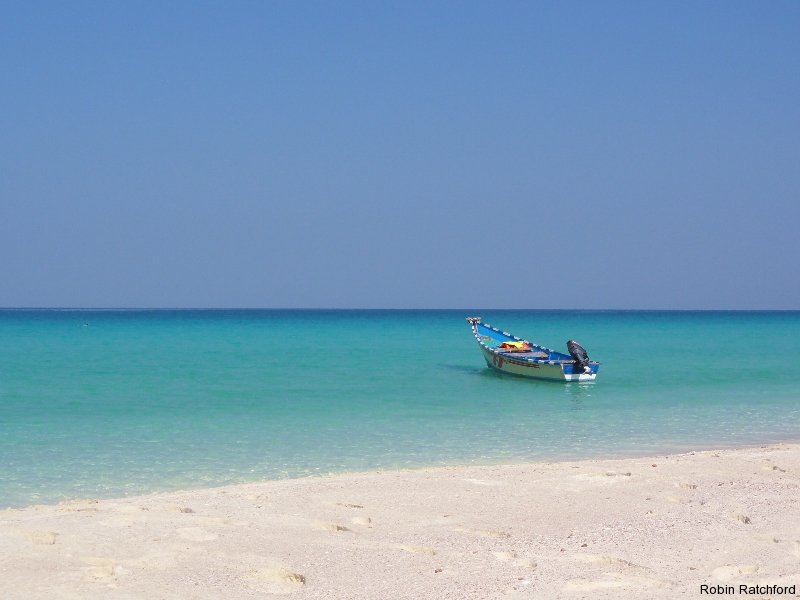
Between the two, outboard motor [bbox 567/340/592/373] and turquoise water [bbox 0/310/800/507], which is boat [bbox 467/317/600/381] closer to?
outboard motor [bbox 567/340/592/373]

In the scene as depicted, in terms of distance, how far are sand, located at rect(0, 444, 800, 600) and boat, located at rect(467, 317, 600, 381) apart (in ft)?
50.9

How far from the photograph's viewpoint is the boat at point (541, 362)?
26.2m

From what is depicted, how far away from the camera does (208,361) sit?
36094 millimetres

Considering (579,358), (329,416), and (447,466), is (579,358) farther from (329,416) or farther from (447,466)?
(447,466)

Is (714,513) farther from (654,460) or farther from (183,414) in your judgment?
(183,414)

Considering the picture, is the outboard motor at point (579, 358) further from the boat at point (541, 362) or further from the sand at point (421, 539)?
the sand at point (421, 539)

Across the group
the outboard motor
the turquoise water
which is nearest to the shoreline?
the turquoise water

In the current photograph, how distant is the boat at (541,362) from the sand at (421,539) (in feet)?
50.9

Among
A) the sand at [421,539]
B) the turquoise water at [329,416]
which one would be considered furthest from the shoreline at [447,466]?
the sand at [421,539]

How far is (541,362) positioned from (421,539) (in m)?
19.4

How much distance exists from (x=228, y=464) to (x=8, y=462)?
3.18 metres

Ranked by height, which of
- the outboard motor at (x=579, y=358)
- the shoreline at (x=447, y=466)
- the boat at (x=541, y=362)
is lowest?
the boat at (x=541, y=362)

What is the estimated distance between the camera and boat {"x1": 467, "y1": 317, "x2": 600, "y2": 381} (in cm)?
2620

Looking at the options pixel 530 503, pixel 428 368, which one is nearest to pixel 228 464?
pixel 530 503
